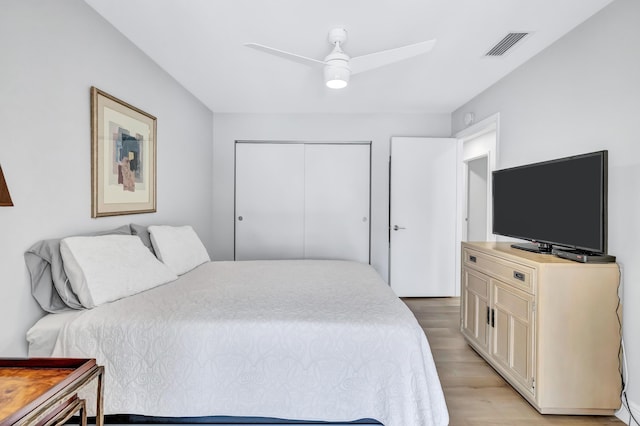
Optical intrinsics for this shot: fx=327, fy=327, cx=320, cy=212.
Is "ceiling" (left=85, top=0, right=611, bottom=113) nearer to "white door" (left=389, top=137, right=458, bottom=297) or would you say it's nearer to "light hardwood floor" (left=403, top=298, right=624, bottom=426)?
"white door" (left=389, top=137, right=458, bottom=297)

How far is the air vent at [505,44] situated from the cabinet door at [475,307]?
1737mm

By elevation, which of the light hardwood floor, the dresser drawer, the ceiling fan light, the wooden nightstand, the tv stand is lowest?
the light hardwood floor

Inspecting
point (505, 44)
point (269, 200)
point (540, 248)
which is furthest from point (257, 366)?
point (269, 200)

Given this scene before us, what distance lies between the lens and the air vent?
7.53 ft

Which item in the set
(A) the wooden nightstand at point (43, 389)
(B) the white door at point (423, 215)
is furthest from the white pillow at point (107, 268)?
(B) the white door at point (423, 215)

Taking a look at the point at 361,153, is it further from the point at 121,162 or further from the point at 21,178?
the point at 21,178

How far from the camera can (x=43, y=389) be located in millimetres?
1009

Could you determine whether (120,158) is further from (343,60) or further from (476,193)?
(476,193)

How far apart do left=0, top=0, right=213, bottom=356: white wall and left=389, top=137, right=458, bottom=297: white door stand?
3003 mm

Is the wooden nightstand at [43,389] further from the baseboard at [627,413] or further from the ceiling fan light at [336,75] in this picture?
the baseboard at [627,413]

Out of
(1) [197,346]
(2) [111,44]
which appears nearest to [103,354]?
(1) [197,346]

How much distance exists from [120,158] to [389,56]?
6.46 ft

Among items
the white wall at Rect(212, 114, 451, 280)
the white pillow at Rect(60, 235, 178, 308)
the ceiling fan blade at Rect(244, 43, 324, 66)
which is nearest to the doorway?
the white wall at Rect(212, 114, 451, 280)

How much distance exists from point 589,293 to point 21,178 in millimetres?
3069
